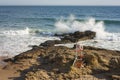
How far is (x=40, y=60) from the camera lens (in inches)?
503

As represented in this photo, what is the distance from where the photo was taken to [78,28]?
1074 inches

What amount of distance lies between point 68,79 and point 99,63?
166 cm

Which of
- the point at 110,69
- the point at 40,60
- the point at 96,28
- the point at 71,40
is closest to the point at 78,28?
the point at 96,28

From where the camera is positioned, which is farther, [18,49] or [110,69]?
[18,49]

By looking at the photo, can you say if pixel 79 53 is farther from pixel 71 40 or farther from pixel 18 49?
pixel 71 40

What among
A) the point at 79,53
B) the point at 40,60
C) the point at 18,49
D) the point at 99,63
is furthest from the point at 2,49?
the point at 99,63

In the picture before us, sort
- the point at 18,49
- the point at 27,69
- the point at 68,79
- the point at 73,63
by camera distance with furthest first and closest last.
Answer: the point at 18,49
the point at 27,69
the point at 73,63
the point at 68,79

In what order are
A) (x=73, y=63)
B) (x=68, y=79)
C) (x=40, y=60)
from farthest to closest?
(x=40, y=60) < (x=73, y=63) < (x=68, y=79)

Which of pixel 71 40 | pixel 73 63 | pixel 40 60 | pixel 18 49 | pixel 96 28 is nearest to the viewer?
pixel 73 63

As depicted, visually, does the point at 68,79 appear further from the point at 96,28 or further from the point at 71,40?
the point at 96,28

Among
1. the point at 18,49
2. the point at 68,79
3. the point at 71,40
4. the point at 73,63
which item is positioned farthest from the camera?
the point at 71,40

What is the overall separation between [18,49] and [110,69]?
24.3 ft

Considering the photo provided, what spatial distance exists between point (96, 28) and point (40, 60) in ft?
47.3

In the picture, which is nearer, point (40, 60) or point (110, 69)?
point (110, 69)
